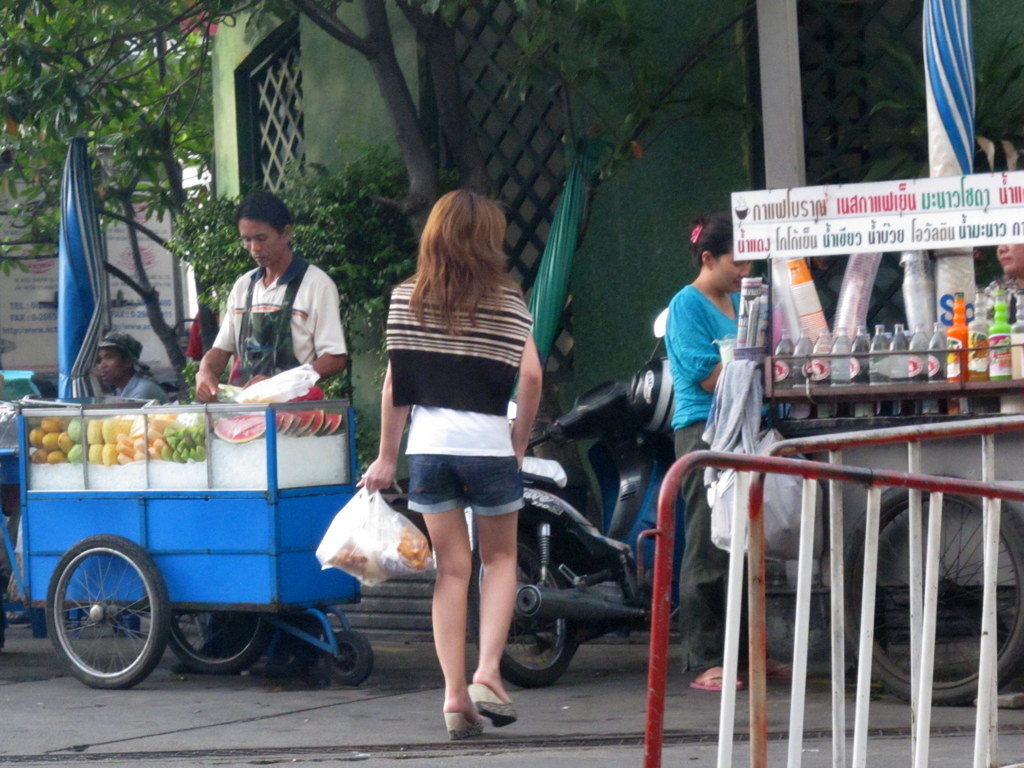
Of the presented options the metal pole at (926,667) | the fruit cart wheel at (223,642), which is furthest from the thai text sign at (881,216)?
the fruit cart wheel at (223,642)

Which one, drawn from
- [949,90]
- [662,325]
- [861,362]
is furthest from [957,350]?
[662,325]

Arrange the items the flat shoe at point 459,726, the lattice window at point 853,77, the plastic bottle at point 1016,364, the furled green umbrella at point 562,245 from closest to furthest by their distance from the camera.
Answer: the flat shoe at point 459,726, the plastic bottle at point 1016,364, the lattice window at point 853,77, the furled green umbrella at point 562,245

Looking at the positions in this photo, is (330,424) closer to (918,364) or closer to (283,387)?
(283,387)

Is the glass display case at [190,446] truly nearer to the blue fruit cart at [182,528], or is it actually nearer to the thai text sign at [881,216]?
the blue fruit cart at [182,528]

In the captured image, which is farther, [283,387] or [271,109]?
[271,109]

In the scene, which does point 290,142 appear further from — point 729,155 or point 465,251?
point 465,251

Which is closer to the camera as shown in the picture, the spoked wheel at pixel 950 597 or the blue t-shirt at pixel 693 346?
the spoked wheel at pixel 950 597

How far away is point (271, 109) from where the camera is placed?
38.8ft

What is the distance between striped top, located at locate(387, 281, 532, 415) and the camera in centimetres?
535

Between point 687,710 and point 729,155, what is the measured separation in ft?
13.3

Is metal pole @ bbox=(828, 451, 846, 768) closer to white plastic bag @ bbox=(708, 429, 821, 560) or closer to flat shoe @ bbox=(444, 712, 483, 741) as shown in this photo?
white plastic bag @ bbox=(708, 429, 821, 560)

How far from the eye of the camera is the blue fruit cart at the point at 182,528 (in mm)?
6566

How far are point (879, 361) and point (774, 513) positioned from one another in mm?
837

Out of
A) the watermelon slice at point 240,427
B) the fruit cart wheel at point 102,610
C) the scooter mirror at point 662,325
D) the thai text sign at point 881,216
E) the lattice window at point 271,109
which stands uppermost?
the lattice window at point 271,109
